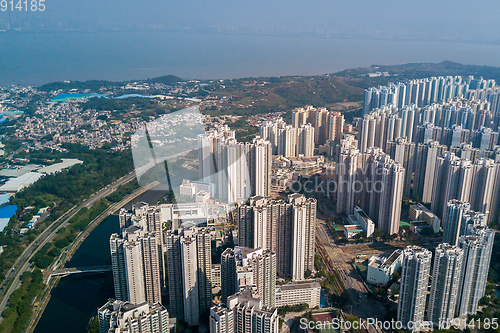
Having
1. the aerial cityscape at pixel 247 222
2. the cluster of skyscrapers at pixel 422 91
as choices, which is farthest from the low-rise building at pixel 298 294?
the cluster of skyscrapers at pixel 422 91

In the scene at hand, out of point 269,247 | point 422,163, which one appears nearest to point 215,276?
point 269,247

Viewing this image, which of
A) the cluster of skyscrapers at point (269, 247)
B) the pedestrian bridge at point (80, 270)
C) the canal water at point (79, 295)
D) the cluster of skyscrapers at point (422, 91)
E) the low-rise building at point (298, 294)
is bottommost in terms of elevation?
the canal water at point (79, 295)

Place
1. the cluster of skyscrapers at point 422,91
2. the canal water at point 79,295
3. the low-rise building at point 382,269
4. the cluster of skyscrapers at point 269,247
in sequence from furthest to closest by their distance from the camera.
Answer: the cluster of skyscrapers at point 422,91 → the low-rise building at point 382,269 → the canal water at point 79,295 → the cluster of skyscrapers at point 269,247

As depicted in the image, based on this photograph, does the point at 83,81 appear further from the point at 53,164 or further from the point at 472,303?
the point at 472,303

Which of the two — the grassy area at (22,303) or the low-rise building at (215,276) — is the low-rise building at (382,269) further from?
the grassy area at (22,303)

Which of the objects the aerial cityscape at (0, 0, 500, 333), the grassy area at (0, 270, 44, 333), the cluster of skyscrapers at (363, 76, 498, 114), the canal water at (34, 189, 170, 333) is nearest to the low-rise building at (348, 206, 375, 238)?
the aerial cityscape at (0, 0, 500, 333)
